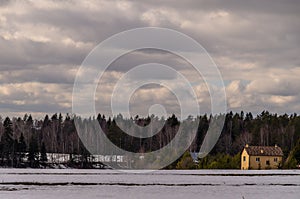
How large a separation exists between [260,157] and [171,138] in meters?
40.5

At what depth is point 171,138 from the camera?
15262 cm

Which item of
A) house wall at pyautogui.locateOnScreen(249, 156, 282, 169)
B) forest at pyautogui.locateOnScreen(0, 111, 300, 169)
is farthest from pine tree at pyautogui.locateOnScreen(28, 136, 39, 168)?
house wall at pyautogui.locateOnScreen(249, 156, 282, 169)

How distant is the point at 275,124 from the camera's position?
6117 inches

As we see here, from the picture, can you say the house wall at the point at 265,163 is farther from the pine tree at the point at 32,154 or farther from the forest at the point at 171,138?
A: the pine tree at the point at 32,154

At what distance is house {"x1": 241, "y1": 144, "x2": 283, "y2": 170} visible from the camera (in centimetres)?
11294

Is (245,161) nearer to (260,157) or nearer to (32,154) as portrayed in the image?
(260,157)

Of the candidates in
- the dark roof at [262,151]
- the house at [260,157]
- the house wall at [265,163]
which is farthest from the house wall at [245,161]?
the house wall at [265,163]

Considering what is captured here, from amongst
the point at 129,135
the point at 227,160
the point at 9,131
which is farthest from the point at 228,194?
the point at 129,135

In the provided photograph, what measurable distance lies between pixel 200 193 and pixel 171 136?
105 m

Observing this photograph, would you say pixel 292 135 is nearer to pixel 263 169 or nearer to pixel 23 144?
pixel 263 169

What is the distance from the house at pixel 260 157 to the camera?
11294 cm

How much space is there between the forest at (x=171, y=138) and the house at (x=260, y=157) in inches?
80.8

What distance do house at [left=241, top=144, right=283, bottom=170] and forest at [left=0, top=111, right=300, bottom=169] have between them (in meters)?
2.05

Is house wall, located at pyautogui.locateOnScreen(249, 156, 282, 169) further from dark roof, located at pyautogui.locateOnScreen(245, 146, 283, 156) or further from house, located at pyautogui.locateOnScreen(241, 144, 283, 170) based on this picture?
dark roof, located at pyautogui.locateOnScreen(245, 146, 283, 156)
